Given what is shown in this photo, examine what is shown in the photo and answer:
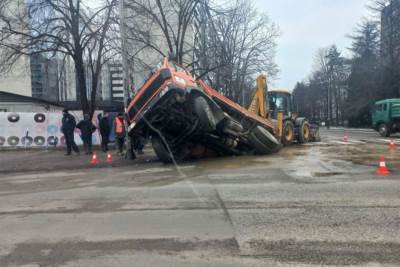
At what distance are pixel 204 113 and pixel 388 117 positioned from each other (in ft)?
74.3

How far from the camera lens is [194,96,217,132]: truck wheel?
1369 cm

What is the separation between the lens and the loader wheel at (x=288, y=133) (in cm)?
2381

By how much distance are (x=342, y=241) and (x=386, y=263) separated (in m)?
0.80

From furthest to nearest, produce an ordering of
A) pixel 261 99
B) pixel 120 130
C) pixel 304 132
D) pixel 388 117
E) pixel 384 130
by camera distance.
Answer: pixel 384 130 → pixel 388 117 → pixel 304 132 → pixel 261 99 → pixel 120 130

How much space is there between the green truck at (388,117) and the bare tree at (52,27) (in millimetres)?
20771

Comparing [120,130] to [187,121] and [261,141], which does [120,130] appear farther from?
[261,141]

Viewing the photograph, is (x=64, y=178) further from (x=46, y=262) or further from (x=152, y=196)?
(x=46, y=262)

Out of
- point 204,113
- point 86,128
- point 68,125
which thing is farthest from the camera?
point 86,128

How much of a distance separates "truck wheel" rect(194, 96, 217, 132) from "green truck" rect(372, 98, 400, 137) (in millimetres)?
21885

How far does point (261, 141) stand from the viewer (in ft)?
56.3

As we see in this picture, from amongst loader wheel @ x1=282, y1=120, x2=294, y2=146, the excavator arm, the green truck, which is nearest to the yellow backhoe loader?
loader wheel @ x1=282, y1=120, x2=294, y2=146

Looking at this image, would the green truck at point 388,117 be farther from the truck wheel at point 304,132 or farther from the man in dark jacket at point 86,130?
the man in dark jacket at point 86,130

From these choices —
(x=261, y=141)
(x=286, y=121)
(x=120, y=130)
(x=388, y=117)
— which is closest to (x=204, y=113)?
(x=261, y=141)

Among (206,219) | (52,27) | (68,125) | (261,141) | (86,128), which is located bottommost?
(206,219)
